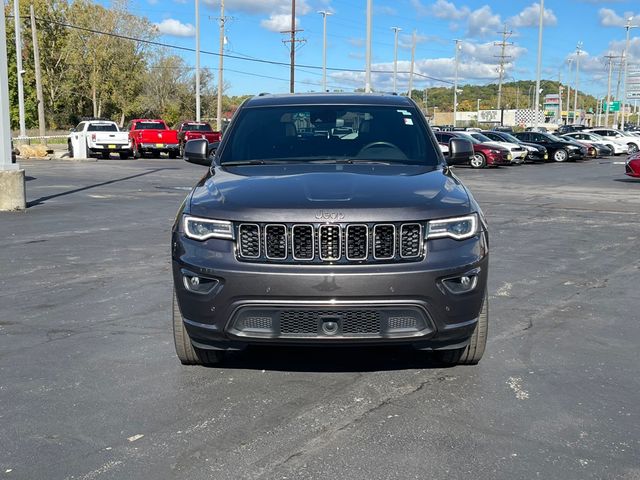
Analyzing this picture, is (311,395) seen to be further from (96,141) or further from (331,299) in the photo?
(96,141)

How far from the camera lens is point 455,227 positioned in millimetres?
4027

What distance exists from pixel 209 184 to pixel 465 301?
1.83 m

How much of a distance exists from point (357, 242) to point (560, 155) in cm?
3599

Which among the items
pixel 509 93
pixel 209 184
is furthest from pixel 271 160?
pixel 509 93

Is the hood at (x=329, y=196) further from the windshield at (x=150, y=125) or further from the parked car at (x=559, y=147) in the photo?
the parked car at (x=559, y=147)

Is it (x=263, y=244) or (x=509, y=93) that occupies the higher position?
(x=509, y=93)

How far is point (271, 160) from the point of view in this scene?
5.19 meters

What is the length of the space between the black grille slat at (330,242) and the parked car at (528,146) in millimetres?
32017

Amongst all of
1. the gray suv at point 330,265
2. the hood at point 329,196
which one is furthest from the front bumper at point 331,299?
the hood at point 329,196

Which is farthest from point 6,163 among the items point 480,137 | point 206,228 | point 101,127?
point 480,137

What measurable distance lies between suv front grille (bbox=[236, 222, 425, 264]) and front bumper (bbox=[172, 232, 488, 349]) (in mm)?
64

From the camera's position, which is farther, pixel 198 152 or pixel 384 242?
pixel 198 152

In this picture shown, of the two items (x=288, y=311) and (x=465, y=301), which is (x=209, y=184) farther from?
(x=465, y=301)

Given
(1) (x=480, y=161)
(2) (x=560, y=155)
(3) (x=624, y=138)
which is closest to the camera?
(1) (x=480, y=161)
